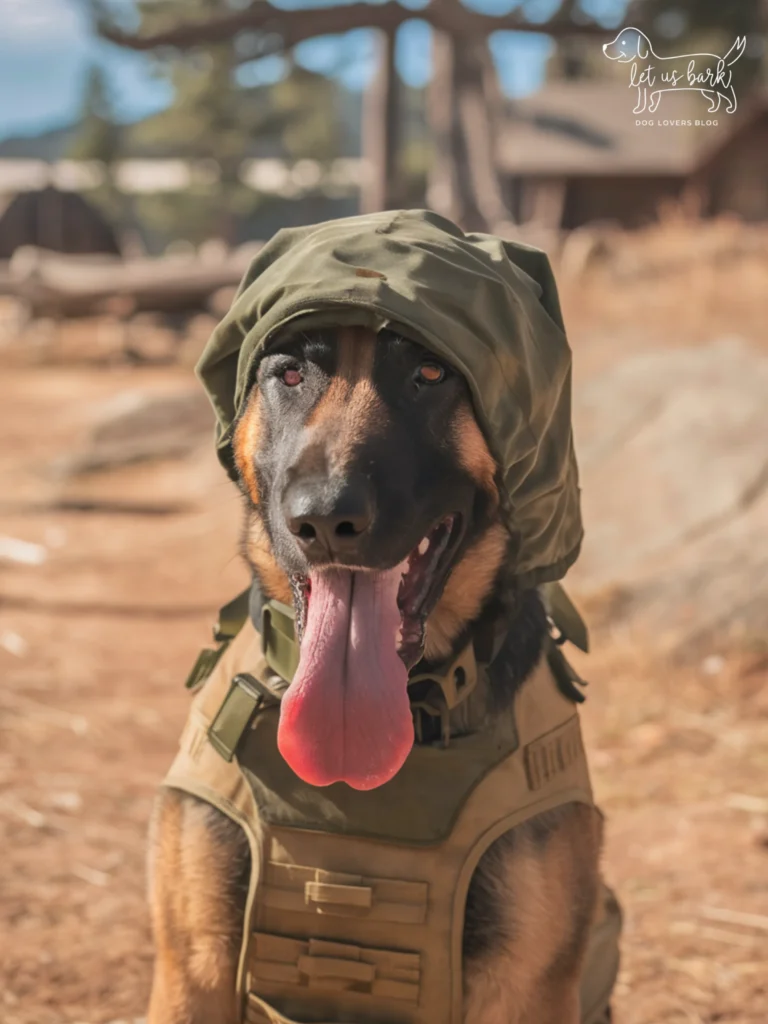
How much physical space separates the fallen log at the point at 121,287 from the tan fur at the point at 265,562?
16440mm

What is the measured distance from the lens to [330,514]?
203cm

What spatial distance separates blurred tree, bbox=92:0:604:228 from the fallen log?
3303mm

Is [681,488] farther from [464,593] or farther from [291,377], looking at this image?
[291,377]

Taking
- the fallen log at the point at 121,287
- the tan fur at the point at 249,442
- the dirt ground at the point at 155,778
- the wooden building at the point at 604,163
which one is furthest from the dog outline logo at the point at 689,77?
the wooden building at the point at 604,163

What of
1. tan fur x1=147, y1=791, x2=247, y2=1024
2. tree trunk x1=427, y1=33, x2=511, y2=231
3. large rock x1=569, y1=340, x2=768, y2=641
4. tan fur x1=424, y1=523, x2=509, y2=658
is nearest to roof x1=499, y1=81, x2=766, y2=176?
tree trunk x1=427, y1=33, x2=511, y2=231

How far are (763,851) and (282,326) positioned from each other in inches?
117

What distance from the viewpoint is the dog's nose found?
80.4 inches

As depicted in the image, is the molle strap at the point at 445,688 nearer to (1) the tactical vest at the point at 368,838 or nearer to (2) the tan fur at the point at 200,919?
(1) the tactical vest at the point at 368,838

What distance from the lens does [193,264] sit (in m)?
19.2

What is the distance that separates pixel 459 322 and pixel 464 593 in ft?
1.90

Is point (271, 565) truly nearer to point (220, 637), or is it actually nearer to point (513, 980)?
point (220, 637)

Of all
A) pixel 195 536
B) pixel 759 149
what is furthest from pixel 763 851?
pixel 759 149

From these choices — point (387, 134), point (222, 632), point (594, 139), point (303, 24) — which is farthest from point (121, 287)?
point (594, 139)

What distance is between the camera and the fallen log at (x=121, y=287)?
18.6 m
